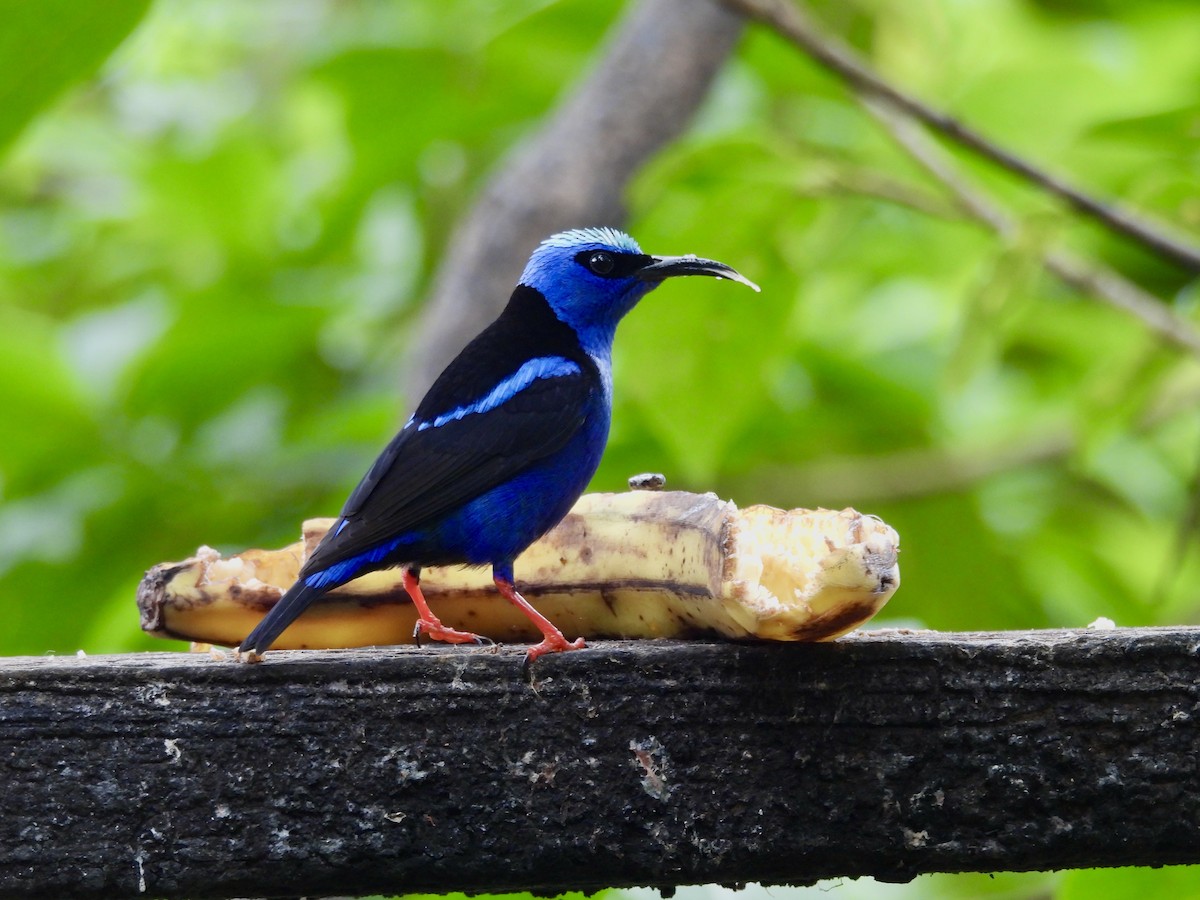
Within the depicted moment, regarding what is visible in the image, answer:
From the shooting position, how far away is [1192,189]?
9.23 feet

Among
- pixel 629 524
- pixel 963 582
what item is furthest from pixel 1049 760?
pixel 963 582

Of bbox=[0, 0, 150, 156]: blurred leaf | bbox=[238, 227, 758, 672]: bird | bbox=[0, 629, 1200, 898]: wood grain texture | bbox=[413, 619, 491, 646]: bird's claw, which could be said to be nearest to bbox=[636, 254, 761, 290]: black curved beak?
bbox=[238, 227, 758, 672]: bird

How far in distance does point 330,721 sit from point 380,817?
13 cm

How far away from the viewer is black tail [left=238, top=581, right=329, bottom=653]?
181 centimetres

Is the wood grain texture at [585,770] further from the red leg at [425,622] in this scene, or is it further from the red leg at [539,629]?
the red leg at [425,622]

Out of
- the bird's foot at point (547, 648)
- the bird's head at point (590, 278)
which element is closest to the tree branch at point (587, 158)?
the bird's head at point (590, 278)

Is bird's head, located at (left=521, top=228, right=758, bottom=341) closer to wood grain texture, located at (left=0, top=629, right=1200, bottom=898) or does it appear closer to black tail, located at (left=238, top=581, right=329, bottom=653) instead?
black tail, located at (left=238, top=581, right=329, bottom=653)

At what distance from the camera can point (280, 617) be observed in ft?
6.45

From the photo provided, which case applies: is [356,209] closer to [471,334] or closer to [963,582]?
[471,334]

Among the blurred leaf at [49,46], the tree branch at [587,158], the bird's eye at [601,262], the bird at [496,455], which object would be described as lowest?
the bird at [496,455]

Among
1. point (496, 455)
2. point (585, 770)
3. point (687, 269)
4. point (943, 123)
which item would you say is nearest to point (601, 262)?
point (687, 269)

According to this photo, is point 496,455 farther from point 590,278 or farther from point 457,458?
point 590,278

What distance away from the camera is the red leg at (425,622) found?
2.32 m

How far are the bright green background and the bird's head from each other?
9 centimetres
